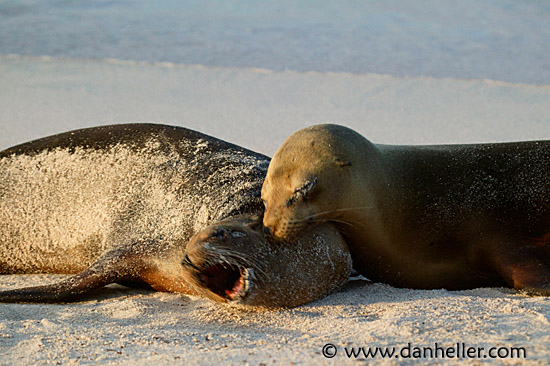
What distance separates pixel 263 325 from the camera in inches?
107

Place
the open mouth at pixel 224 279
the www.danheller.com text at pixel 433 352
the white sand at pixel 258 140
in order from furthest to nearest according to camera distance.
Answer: the open mouth at pixel 224 279, the white sand at pixel 258 140, the www.danheller.com text at pixel 433 352

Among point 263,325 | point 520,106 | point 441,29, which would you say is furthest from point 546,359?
point 441,29

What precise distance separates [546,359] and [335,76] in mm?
6649

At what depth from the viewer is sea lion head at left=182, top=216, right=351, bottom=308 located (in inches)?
113

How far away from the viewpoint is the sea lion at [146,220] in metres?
2.92

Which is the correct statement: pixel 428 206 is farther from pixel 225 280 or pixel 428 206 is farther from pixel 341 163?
Result: pixel 225 280

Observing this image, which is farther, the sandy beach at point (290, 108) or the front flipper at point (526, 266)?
the front flipper at point (526, 266)

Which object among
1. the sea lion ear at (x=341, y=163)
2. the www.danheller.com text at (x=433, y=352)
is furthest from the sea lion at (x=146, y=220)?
the www.danheller.com text at (x=433, y=352)

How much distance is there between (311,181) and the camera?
9.64 ft

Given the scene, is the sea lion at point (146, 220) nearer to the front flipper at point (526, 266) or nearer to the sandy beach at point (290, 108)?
the sandy beach at point (290, 108)

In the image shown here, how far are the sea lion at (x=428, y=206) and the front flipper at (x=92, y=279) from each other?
823 mm

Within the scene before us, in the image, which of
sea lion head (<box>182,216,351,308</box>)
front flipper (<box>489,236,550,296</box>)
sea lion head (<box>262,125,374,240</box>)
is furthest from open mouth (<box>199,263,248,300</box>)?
front flipper (<box>489,236,550,296</box>)

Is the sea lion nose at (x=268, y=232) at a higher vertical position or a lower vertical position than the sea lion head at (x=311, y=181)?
lower

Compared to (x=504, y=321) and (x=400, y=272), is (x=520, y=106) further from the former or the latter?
(x=504, y=321)
